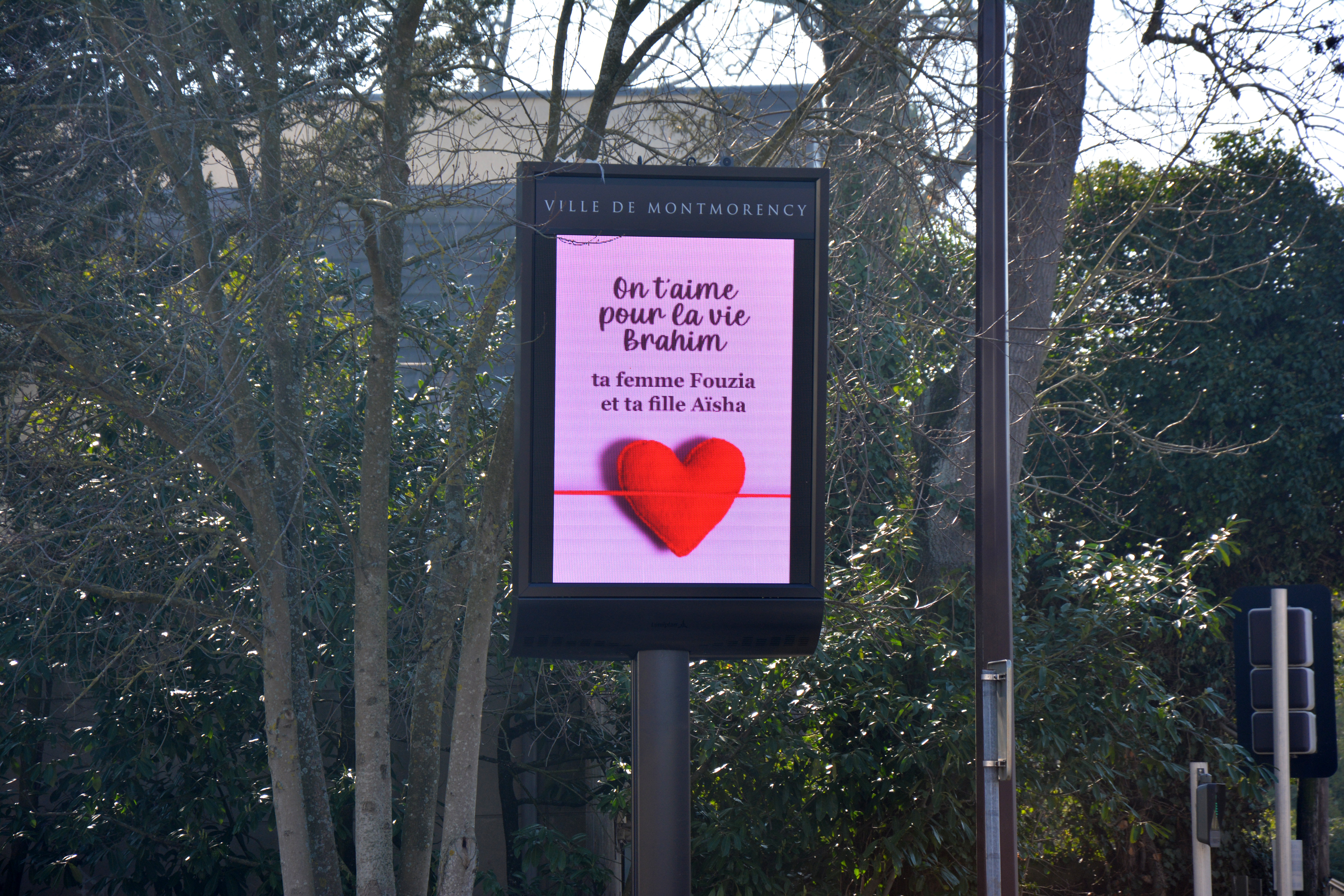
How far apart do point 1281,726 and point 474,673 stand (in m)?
5.60

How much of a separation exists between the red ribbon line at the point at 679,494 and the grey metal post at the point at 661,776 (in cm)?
80

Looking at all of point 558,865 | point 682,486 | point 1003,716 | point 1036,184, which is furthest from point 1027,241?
point 558,865

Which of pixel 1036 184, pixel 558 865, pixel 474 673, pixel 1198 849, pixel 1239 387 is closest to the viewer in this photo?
pixel 474 673

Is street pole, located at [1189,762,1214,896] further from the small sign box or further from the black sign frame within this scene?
the small sign box

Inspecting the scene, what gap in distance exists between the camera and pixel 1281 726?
312 inches

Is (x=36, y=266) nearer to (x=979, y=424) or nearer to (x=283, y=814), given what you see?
(x=283, y=814)

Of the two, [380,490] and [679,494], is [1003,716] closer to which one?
[679,494]

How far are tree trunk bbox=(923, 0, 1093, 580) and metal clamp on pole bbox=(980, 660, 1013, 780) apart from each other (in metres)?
2.61

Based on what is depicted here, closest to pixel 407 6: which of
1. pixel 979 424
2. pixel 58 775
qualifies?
pixel 979 424

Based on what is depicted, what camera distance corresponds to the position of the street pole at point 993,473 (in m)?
6.99

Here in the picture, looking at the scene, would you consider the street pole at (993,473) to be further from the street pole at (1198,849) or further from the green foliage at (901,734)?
the street pole at (1198,849)

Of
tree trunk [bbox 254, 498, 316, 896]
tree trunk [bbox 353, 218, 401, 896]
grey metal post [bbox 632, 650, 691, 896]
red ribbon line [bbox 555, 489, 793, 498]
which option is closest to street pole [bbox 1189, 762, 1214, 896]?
grey metal post [bbox 632, 650, 691, 896]

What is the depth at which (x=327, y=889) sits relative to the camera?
713cm

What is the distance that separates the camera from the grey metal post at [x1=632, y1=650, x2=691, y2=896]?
5.75 meters
